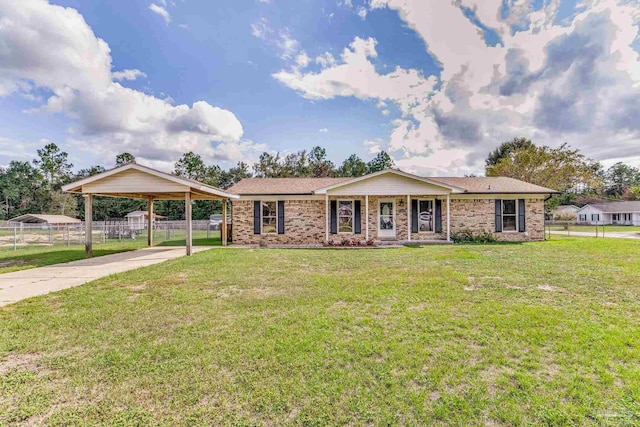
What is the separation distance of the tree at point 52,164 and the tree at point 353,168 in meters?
43.1

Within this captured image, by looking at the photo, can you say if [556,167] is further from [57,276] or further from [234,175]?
[57,276]

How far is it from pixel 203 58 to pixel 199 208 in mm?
24401

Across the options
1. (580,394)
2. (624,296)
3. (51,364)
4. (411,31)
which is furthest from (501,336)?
(411,31)

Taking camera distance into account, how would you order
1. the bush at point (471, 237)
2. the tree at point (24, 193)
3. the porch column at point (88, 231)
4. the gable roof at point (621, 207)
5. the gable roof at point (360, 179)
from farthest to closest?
the tree at point (24, 193) < the gable roof at point (621, 207) < the bush at point (471, 237) < the gable roof at point (360, 179) < the porch column at point (88, 231)

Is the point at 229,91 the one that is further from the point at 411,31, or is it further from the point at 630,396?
the point at 630,396

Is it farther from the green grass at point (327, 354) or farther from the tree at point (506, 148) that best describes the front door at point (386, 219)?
the tree at point (506, 148)

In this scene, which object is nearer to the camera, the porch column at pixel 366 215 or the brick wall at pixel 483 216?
the porch column at pixel 366 215

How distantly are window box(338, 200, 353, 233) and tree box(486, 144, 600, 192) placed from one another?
90.0 feet

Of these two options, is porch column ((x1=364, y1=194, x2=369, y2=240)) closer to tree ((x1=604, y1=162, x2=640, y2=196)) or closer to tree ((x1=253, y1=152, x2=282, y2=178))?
tree ((x1=253, y1=152, x2=282, y2=178))

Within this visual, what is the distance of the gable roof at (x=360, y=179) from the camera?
14.2 m

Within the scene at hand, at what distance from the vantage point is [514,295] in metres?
5.24

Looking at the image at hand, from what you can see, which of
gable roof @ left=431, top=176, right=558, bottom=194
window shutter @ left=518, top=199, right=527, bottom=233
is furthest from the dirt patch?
window shutter @ left=518, top=199, right=527, bottom=233

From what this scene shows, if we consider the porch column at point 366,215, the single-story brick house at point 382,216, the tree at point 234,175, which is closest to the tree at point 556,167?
the single-story brick house at point 382,216

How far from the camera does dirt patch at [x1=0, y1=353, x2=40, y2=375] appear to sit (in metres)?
2.89
